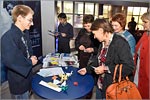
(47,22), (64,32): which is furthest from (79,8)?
(47,22)

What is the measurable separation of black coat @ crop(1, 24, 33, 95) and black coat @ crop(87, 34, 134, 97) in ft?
2.46

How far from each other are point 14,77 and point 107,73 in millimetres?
874

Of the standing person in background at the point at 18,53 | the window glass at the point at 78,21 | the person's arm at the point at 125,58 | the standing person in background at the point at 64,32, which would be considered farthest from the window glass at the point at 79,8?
the person's arm at the point at 125,58

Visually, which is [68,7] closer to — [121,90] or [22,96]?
[22,96]

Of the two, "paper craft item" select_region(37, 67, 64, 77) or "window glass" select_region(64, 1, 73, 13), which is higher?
"window glass" select_region(64, 1, 73, 13)

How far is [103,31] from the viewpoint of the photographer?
1.61 m

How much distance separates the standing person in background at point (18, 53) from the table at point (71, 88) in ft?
0.43

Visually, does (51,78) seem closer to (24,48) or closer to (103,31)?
(24,48)

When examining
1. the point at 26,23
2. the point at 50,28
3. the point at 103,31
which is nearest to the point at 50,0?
the point at 50,28

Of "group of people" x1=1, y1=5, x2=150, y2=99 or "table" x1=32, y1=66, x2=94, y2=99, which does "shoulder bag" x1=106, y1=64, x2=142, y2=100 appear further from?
"table" x1=32, y1=66, x2=94, y2=99

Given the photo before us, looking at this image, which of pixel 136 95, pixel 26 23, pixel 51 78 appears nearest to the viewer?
pixel 136 95

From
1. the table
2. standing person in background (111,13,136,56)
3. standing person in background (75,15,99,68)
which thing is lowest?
the table

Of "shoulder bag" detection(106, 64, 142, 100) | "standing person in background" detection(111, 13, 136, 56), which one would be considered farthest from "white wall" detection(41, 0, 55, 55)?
"shoulder bag" detection(106, 64, 142, 100)

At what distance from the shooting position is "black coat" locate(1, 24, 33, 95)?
1.53m
